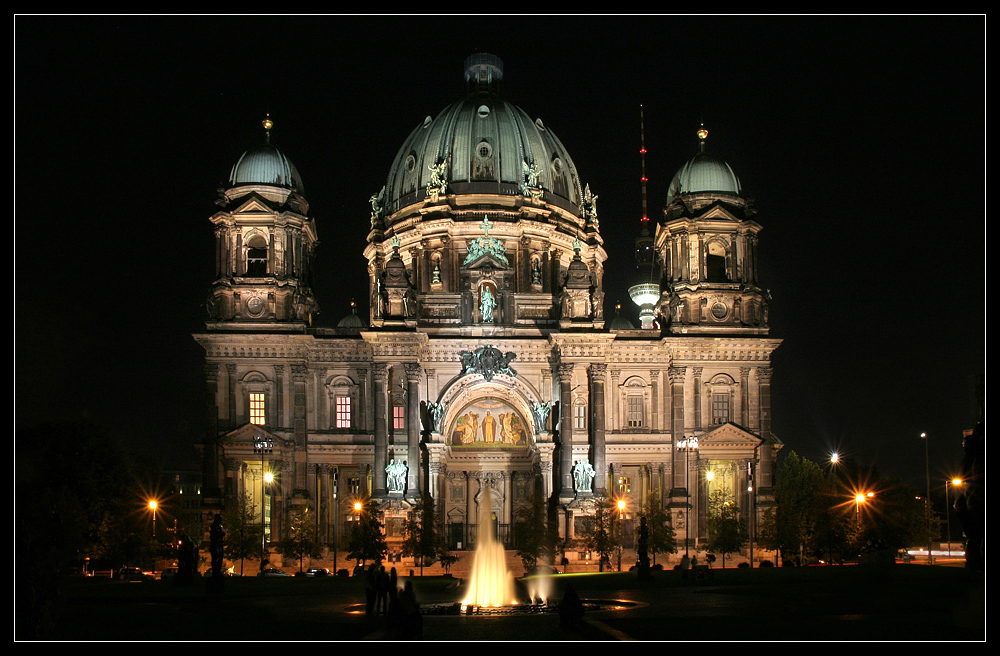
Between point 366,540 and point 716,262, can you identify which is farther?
point 716,262

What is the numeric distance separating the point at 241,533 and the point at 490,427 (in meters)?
22.3

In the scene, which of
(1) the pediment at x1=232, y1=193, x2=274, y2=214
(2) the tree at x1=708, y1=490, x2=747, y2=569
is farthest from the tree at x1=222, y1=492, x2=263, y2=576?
(2) the tree at x1=708, y1=490, x2=747, y2=569

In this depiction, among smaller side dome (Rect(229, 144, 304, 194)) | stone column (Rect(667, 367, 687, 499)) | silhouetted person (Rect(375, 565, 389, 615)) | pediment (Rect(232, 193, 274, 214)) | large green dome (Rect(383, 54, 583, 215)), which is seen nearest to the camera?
silhouetted person (Rect(375, 565, 389, 615))

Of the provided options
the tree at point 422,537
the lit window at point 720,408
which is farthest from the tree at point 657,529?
the tree at point 422,537

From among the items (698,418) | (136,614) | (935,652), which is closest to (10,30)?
(136,614)

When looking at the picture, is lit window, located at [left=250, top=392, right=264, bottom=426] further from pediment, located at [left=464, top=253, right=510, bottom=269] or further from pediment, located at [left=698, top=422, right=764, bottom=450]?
pediment, located at [left=698, top=422, right=764, bottom=450]

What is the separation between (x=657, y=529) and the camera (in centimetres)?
7619

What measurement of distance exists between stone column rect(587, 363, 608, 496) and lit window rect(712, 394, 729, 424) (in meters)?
8.37

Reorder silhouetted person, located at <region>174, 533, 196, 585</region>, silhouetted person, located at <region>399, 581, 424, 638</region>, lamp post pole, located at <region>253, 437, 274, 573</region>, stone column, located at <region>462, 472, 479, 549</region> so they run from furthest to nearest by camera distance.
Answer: stone column, located at <region>462, 472, 479, 549</region>
lamp post pole, located at <region>253, 437, 274, 573</region>
silhouetted person, located at <region>174, 533, 196, 585</region>
silhouetted person, located at <region>399, 581, 424, 638</region>

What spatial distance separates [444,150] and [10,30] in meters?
75.5

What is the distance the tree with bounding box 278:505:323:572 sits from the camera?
244ft

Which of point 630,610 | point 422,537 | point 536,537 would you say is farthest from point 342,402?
point 630,610

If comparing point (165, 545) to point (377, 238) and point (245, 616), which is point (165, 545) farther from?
point (245, 616)

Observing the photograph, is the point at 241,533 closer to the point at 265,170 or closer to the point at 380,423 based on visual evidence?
the point at 380,423
